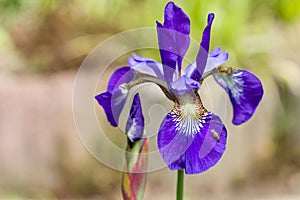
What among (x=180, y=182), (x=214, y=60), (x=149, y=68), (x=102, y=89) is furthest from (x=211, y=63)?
(x=102, y=89)

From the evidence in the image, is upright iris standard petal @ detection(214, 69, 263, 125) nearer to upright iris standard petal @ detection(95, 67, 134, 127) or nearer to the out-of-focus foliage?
upright iris standard petal @ detection(95, 67, 134, 127)

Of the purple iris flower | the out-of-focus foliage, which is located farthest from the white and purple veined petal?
the out-of-focus foliage

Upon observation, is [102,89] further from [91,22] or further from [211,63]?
[211,63]

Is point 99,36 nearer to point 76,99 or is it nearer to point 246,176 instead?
point 76,99

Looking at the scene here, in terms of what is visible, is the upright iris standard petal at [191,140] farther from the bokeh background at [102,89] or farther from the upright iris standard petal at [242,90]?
the bokeh background at [102,89]

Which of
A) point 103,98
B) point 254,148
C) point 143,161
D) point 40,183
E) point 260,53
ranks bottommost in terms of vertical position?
point 143,161

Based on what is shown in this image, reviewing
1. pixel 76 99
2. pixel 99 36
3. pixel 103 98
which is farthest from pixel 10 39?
pixel 103 98

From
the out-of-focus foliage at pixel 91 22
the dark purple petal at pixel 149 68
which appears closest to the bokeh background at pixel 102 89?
the out-of-focus foliage at pixel 91 22
